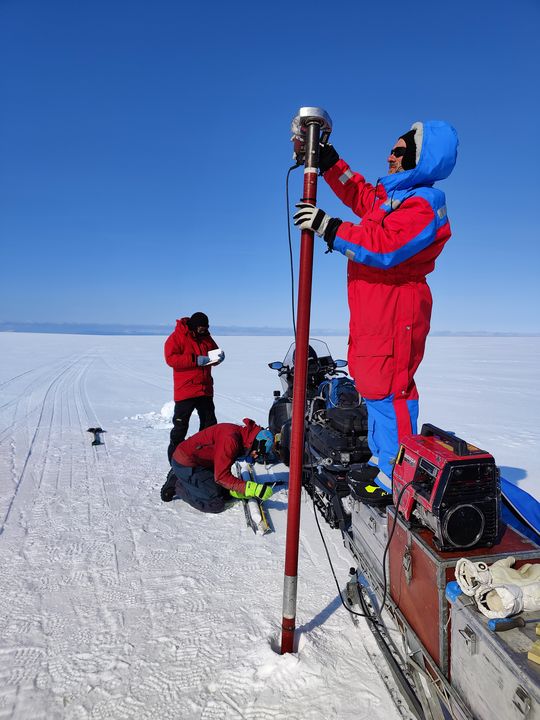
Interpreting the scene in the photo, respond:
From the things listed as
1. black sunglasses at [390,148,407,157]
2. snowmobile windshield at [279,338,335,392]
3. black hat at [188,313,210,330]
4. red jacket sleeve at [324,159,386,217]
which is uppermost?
black sunglasses at [390,148,407,157]

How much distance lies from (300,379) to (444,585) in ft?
3.22

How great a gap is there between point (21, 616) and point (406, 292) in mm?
2788

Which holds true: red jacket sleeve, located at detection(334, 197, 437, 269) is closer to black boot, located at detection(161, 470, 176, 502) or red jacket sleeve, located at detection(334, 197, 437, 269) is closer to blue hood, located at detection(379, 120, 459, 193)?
blue hood, located at detection(379, 120, 459, 193)

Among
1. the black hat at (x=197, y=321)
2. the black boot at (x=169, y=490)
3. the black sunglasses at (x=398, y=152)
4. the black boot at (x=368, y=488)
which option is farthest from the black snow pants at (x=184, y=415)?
the black sunglasses at (x=398, y=152)

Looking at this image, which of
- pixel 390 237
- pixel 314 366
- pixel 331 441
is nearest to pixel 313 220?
pixel 390 237

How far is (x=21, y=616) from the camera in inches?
93.7

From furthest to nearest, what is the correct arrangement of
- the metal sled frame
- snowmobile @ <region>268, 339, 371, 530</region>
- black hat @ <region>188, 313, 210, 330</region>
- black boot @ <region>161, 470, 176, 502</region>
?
black hat @ <region>188, 313, 210, 330</region>
black boot @ <region>161, 470, 176, 502</region>
snowmobile @ <region>268, 339, 371, 530</region>
the metal sled frame

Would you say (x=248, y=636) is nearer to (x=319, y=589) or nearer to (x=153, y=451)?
(x=319, y=589)

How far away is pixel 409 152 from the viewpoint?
2121 mm

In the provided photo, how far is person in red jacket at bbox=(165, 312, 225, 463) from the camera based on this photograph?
189 inches

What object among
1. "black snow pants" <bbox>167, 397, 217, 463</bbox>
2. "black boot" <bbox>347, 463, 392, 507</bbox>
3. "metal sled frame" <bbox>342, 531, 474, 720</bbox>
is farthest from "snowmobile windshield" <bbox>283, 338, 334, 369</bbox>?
"metal sled frame" <bbox>342, 531, 474, 720</bbox>

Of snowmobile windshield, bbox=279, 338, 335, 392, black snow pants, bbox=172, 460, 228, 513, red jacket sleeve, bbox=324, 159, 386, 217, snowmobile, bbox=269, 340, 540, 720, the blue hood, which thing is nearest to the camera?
snowmobile, bbox=269, 340, 540, 720

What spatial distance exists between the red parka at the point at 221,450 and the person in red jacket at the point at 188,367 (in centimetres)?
95

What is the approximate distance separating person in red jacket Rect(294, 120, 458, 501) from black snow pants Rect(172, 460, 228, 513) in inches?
73.5
